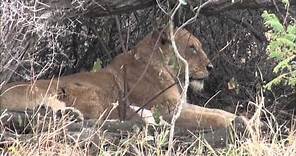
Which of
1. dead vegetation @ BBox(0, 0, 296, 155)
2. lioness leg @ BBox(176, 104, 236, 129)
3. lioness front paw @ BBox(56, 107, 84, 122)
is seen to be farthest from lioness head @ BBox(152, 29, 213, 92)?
lioness front paw @ BBox(56, 107, 84, 122)

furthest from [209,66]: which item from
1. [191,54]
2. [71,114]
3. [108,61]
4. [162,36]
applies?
[71,114]

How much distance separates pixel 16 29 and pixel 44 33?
29 cm

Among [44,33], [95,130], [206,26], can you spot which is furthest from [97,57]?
[95,130]

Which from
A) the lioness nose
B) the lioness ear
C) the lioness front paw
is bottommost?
the lioness front paw

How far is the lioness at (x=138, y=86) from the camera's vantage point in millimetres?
5773

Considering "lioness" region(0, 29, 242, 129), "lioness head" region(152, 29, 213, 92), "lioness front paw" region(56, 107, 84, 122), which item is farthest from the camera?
"lioness head" region(152, 29, 213, 92)

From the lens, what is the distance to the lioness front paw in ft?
16.7

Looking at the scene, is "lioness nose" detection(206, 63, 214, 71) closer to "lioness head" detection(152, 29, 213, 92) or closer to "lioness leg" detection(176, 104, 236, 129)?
"lioness head" detection(152, 29, 213, 92)

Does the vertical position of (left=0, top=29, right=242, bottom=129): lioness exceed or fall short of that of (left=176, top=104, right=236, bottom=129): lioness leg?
it exceeds it

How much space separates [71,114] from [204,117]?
141 cm

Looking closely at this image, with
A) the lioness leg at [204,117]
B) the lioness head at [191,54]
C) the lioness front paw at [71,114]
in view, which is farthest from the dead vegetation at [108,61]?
the lioness leg at [204,117]

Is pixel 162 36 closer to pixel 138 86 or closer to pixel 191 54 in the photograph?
pixel 191 54

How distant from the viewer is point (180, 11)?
645 cm

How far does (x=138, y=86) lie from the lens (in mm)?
6656
